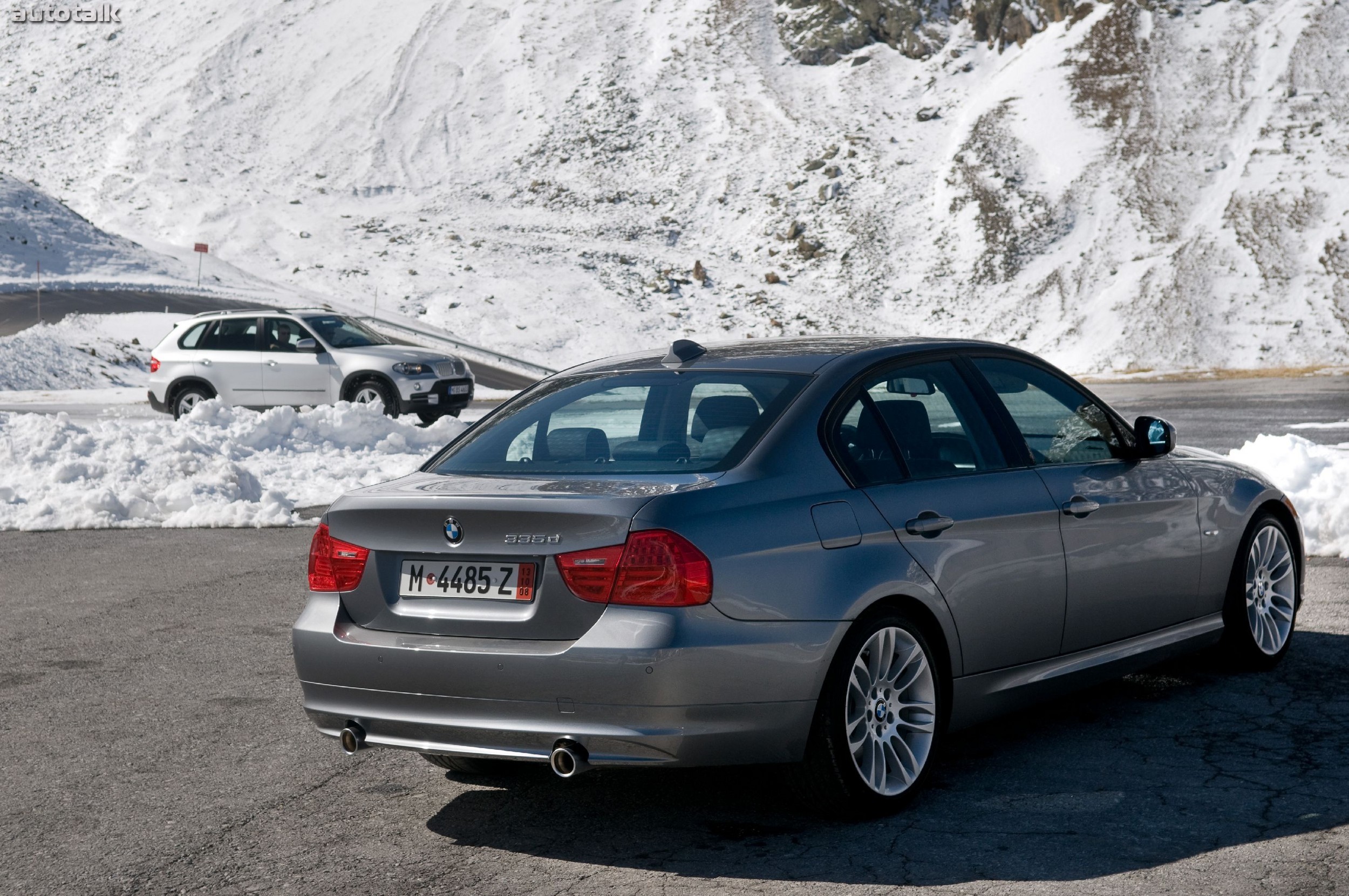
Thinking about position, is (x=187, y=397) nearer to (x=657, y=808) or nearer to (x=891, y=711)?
(x=657, y=808)

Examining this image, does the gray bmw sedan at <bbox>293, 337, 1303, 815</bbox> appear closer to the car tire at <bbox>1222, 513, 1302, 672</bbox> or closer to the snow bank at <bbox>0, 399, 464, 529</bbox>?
the car tire at <bbox>1222, 513, 1302, 672</bbox>

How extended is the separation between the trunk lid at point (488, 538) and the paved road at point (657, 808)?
714 mm

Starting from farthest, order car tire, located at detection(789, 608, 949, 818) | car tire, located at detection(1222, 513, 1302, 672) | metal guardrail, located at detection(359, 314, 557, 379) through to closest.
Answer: metal guardrail, located at detection(359, 314, 557, 379), car tire, located at detection(1222, 513, 1302, 672), car tire, located at detection(789, 608, 949, 818)

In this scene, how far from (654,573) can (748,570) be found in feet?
0.96

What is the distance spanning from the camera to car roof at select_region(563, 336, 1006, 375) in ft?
16.3

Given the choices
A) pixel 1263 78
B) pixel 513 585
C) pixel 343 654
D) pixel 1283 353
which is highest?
pixel 1263 78

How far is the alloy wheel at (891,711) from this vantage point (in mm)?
4441

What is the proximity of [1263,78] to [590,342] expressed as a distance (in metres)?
35.5

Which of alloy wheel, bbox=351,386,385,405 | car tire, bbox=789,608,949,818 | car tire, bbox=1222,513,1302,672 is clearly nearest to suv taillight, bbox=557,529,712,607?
car tire, bbox=789,608,949,818

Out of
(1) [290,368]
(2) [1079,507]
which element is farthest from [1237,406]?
(2) [1079,507]

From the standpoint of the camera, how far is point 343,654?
4422 millimetres

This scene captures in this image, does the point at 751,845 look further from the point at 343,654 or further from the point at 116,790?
the point at 116,790

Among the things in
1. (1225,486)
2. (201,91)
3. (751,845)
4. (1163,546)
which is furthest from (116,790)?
(201,91)

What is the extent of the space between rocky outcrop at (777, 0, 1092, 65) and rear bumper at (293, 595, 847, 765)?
257ft
